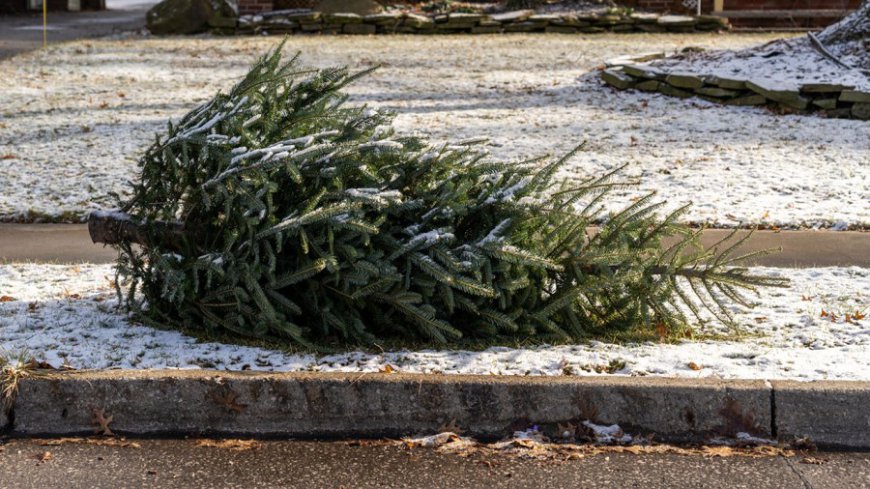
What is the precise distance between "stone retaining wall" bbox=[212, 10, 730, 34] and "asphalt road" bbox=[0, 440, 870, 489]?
16.9 meters

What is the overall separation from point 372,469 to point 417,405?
0.42m

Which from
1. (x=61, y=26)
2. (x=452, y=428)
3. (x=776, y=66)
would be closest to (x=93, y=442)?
(x=452, y=428)

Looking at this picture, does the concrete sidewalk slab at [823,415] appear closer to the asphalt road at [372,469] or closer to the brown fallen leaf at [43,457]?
the asphalt road at [372,469]

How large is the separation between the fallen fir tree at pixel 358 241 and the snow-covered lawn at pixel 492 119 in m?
3.37

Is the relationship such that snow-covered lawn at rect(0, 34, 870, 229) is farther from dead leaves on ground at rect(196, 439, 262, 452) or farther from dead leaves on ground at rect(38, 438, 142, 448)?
dead leaves on ground at rect(196, 439, 262, 452)

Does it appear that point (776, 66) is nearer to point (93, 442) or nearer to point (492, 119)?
point (492, 119)

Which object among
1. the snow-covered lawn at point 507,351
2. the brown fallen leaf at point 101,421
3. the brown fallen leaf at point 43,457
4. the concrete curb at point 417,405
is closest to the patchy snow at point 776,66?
the snow-covered lawn at point 507,351

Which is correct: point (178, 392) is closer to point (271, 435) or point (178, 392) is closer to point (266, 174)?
point (271, 435)

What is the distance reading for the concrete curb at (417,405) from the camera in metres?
4.73

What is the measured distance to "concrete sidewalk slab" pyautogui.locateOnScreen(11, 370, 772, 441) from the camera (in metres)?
4.76

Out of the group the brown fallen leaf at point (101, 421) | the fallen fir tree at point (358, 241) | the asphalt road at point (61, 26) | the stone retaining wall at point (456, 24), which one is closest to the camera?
the brown fallen leaf at point (101, 421)

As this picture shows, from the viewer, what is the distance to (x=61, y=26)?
24.2 m

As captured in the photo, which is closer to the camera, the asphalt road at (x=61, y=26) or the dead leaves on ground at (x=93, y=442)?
the dead leaves on ground at (x=93, y=442)

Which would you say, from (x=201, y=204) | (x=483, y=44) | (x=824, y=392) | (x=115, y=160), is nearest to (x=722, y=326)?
(x=824, y=392)
